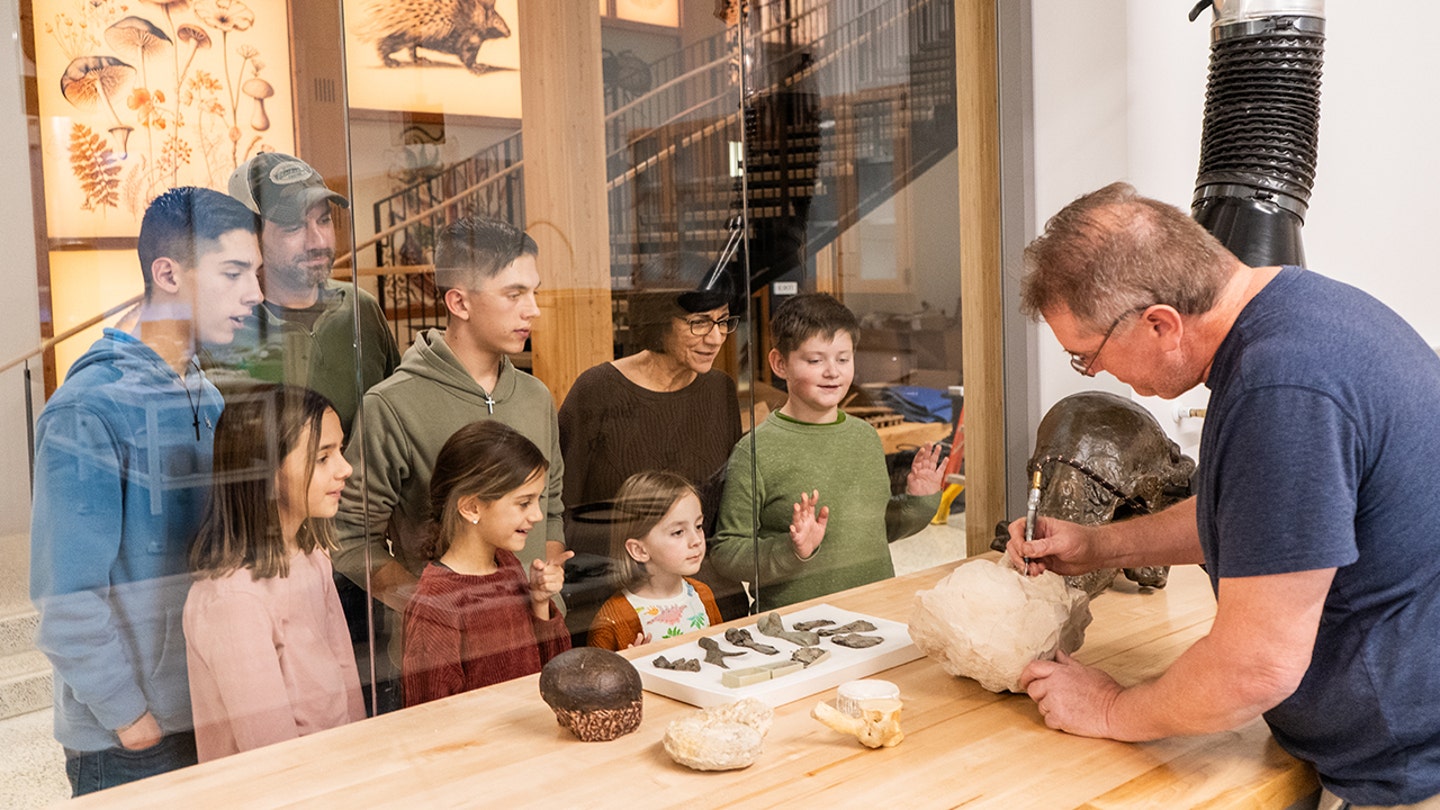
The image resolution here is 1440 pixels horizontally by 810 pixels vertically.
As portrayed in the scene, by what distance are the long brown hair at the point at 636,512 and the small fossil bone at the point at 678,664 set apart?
0.40 meters

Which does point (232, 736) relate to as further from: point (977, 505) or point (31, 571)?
point (977, 505)

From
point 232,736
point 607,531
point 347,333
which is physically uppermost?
point 347,333

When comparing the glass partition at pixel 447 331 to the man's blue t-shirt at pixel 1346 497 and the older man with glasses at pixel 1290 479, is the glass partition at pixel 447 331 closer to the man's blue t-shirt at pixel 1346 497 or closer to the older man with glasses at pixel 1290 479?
the older man with glasses at pixel 1290 479

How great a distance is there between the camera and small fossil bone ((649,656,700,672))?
224cm

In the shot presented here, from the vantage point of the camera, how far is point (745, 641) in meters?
2.38

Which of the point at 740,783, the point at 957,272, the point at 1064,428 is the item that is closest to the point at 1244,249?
the point at 1064,428

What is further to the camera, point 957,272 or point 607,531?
point 957,272

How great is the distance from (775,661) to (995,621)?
17.3 inches

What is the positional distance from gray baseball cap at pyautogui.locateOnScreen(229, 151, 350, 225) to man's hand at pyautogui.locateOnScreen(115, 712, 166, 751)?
2.95 ft

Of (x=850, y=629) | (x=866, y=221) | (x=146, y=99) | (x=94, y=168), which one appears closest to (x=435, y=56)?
(x=146, y=99)

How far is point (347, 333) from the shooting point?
2229mm

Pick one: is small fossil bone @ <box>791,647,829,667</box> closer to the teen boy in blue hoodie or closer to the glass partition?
the glass partition

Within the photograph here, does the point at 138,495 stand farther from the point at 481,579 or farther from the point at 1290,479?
the point at 1290,479

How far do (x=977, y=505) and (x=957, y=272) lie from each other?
68 centimetres
